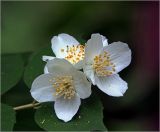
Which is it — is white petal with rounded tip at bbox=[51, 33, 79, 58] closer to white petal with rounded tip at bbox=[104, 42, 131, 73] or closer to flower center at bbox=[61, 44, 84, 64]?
flower center at bbox=[61, 44, 84, 64]

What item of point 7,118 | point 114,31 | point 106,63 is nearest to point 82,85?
point 106,63

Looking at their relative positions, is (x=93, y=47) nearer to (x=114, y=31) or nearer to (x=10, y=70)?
(x=10, y=70)

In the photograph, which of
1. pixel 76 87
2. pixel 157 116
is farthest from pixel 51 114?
pixel 157 116

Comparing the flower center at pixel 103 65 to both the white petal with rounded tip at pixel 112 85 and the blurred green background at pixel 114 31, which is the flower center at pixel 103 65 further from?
the blurred green background at pixel 114 31

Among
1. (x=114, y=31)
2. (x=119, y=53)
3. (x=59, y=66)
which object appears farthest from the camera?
(x=114, y=31)

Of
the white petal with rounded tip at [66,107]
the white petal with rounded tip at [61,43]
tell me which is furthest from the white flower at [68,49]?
the white petal with rounded tip at [66,107]
